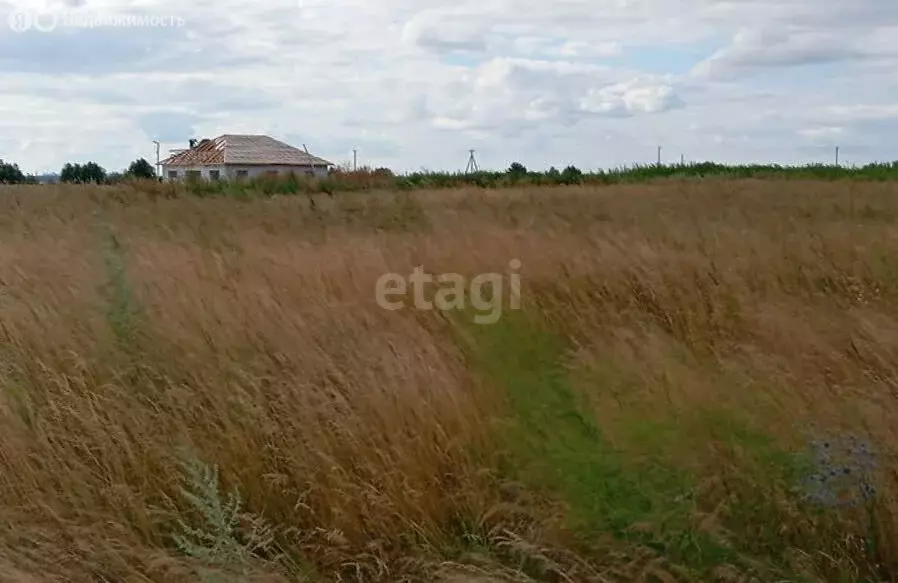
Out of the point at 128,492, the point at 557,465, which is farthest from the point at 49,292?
the point at 557,465

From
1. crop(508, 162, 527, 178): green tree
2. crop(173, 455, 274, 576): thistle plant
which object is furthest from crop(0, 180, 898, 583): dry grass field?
crop(508, 162, 527, 178): green tree

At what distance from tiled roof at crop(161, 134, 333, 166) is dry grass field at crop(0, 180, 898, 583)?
3764 centimetres

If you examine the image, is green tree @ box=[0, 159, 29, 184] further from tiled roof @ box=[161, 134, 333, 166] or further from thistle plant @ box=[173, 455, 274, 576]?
thistle plant @ box=[173, 455, 274, 576]

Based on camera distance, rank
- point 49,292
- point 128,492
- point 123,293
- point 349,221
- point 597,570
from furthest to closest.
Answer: point 349,221 < point 49,292 < point 123,293 < point 128,492 < point 597,570

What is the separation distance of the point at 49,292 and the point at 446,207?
27.9 feet

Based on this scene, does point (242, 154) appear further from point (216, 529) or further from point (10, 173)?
point (216, 529)

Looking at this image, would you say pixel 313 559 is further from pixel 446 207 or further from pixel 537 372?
pixel 446 207

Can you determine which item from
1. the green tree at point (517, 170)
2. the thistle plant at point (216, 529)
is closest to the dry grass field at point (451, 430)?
the thistle plant at point (216, 529)

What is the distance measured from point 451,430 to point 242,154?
4168 cm

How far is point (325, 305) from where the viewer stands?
4.93 meters
